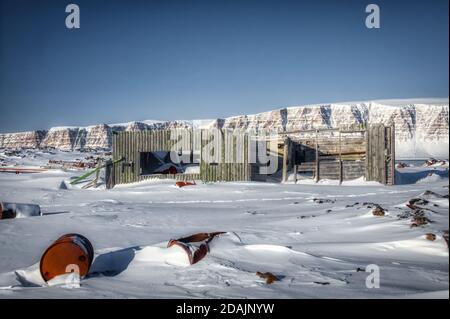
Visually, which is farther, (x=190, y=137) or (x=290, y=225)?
(x=190, y=137)

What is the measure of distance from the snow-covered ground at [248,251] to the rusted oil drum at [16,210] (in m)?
0.41

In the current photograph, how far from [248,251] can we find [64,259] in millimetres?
2489

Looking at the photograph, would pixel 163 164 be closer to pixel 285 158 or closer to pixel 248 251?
pixel 285 158

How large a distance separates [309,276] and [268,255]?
1.14m

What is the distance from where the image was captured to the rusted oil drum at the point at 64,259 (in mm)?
3826

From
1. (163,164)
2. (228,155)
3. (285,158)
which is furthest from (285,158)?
(163,164)

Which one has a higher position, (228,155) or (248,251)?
(228,155)

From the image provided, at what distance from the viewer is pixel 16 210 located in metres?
8.80

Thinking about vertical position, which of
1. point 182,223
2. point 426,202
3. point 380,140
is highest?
point 380,140

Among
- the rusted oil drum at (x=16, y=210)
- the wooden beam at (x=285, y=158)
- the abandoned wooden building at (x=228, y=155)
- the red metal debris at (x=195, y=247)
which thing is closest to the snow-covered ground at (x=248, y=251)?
the red metal debris at (x=195, y=247)

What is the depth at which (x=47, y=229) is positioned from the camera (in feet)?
24.6

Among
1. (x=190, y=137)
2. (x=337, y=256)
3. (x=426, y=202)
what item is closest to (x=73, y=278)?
(x=337, y=256)

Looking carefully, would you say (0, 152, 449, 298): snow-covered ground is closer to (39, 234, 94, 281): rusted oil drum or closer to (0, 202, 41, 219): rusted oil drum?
(39, 234, 94, 281): rusted oil drum

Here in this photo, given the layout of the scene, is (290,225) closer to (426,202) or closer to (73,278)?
(426,202)
